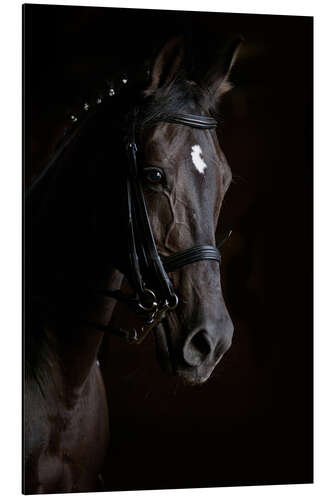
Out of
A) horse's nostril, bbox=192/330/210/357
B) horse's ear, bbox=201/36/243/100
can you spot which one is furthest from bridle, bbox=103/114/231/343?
horse's ear, bbox=201/36/243/100

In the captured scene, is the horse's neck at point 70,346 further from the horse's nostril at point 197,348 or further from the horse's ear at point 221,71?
the horse's ear at point 221,71

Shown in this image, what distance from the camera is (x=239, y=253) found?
3.04 m

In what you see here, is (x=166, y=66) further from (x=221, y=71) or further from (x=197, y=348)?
(x=197, y=348)

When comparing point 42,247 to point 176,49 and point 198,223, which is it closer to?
point 198,223

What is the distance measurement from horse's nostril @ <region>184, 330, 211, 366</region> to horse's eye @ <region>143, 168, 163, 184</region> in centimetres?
46

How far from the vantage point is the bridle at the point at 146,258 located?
255cm

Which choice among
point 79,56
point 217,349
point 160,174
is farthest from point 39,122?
point 217,349

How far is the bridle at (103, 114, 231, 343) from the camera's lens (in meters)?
2.55

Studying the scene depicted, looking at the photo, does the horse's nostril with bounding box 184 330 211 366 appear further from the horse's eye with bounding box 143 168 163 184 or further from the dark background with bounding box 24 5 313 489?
the horse's eye with bounding box 143 168 163 184

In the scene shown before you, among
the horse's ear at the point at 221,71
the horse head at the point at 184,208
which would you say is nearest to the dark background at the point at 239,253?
the horse's ear at the point at 221,71

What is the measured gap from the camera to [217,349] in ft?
8.62

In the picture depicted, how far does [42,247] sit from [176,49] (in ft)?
2.43

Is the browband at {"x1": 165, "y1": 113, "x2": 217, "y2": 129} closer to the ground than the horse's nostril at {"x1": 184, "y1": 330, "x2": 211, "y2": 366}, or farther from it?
farther from it
